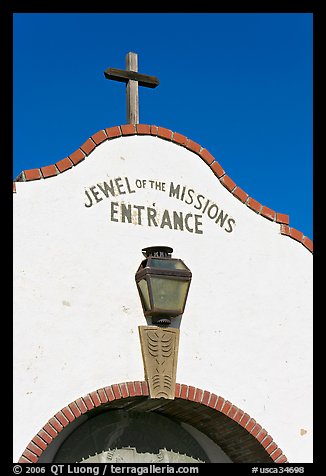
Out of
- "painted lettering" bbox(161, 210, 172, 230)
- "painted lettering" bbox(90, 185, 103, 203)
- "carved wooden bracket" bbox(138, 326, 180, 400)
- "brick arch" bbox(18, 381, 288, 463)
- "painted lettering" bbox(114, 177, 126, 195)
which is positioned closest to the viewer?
"brick arch" bbox(18, 381, 288, 463)

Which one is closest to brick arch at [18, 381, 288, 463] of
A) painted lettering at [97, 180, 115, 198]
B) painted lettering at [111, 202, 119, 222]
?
painted lettering at [111, 202, 119, 222]

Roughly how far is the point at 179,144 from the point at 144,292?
5.37 ft

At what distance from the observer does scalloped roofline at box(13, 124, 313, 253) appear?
777 centimetres

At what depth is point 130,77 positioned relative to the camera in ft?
28.9

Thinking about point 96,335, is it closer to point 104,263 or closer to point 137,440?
point 104,263

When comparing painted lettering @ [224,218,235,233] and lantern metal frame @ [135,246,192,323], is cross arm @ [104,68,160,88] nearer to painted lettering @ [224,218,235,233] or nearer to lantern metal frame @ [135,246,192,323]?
painted lettering @ [224,218,235,233]

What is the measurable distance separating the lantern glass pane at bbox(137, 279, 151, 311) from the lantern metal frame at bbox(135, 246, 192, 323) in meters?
0.01

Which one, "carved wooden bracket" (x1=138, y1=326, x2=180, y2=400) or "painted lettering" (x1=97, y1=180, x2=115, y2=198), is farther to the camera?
"painted lettering" (x1=97, y1=180, x2=115, y2=198)

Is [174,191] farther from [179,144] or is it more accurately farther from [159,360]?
[159,360]

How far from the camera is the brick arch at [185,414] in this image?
7.23m

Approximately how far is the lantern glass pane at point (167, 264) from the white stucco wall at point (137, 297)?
21cm

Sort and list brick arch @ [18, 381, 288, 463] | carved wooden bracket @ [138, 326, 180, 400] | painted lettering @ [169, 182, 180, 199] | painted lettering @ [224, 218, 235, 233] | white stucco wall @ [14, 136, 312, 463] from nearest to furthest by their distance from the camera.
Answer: brick arch @ [18, 381, 288, 463] < white stucco wall @ [14, 136, 312, 463] < carved wooden bracket @ [138, 326, 180, 400] < painted lettering @ [169, 182, 180, 199] < painted lettering @ [224, 218, 235, 233]
